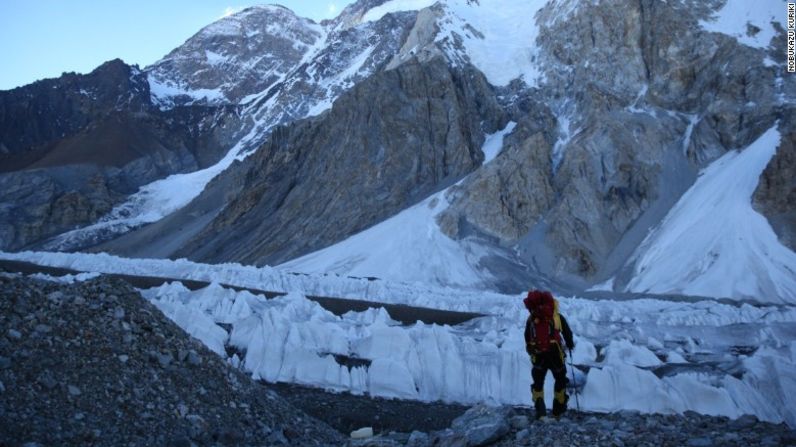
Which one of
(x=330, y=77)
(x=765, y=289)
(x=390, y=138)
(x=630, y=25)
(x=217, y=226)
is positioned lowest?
(x=765, y=289)

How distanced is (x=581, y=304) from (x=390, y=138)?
1740 inches

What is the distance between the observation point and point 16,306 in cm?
942

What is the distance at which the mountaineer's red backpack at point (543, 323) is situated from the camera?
34.4ft

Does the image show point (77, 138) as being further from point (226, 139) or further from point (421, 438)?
point (421, 438)

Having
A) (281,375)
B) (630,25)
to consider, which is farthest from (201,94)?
(281,375)

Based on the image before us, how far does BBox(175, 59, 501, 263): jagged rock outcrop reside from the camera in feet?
269

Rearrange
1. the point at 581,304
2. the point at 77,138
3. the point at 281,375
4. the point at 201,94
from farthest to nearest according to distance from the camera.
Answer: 1. the point at 201,94
2. the point at 77,138
3. the point at 581,304
4. the point at 281,375

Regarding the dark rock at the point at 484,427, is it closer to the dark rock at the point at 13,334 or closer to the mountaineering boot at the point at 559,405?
the mountaineering boot at the point at 559,405

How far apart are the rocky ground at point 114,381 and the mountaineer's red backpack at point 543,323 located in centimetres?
331

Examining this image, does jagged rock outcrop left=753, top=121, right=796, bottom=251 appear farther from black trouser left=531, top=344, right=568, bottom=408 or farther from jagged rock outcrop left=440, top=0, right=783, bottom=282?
black trouser left=531, top=344, right=568, bottom=408
